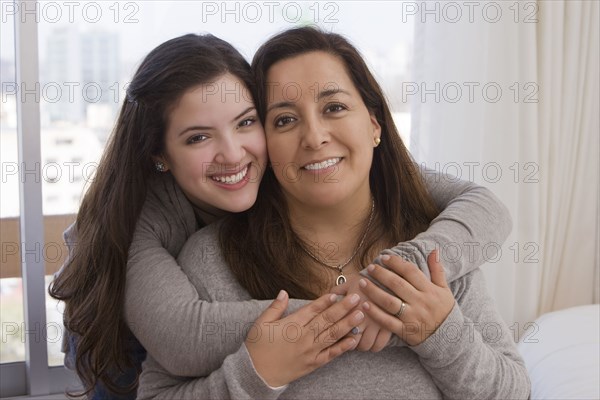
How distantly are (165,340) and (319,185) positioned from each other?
413 mm

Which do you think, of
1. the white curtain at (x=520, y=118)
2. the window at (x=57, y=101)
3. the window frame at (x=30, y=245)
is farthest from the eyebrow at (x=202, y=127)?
the white curtain at (x=520, y=118)

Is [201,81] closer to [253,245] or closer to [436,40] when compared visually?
[253,245]

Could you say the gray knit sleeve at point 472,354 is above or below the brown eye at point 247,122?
below

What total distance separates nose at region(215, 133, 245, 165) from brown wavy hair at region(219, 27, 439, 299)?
0.10 m

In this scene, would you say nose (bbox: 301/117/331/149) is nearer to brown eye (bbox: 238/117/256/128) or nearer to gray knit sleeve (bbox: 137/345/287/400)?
brown eye (bbox: 238/117/256/128)

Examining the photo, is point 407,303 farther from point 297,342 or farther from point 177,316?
point 177,316

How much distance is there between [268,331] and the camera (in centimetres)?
129

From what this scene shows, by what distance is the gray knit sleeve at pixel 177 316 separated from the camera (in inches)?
51.9

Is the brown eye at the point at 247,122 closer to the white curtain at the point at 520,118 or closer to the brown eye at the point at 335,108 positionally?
the brown eye at the point at 335,108

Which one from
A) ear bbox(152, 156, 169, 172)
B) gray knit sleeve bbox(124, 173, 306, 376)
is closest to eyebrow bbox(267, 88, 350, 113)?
ear bbox(152, 156, 169, 172)

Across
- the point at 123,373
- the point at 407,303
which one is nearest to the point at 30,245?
the point at 123,373

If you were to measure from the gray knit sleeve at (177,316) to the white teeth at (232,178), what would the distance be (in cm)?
18

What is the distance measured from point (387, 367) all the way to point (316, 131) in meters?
0.46

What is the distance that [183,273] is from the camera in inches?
55.9
